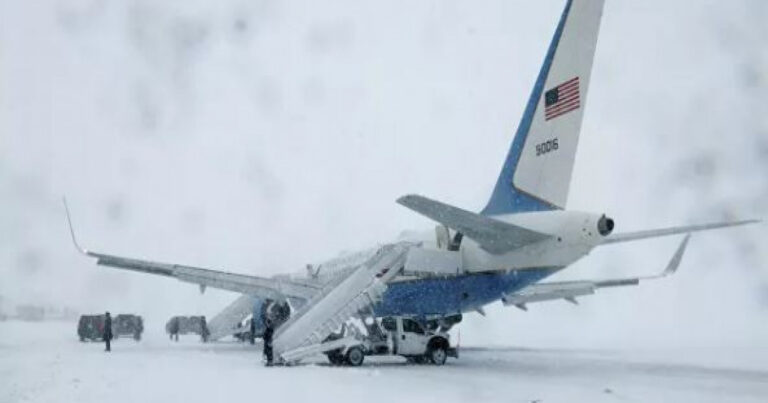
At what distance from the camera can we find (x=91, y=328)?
3953 centimetres

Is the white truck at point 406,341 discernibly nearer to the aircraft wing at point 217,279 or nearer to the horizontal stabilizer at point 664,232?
the aircraft wing at point 217,279

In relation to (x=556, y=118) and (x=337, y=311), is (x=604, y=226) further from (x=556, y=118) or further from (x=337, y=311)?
(x=337, y=311)

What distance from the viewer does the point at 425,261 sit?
2062 cm

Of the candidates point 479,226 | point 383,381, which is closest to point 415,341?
point 479,226

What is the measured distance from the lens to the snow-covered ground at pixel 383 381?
12.5 meters

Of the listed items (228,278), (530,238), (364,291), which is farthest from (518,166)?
(228,278)

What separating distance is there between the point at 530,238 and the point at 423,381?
4.73 metres

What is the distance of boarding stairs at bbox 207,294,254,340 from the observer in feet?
120

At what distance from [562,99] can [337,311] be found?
8.36m

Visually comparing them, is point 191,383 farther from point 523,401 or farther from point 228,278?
point 228,278

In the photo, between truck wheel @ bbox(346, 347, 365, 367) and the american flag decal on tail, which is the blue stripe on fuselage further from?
the american flag decal on tail

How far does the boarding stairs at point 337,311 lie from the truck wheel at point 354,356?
0.28 metres

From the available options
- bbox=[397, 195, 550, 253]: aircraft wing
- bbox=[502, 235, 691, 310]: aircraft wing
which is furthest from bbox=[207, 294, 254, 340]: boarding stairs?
bbox=[397, 195, 550, 253]: aircraft wing

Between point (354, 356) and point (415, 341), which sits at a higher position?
point (415, 341)
